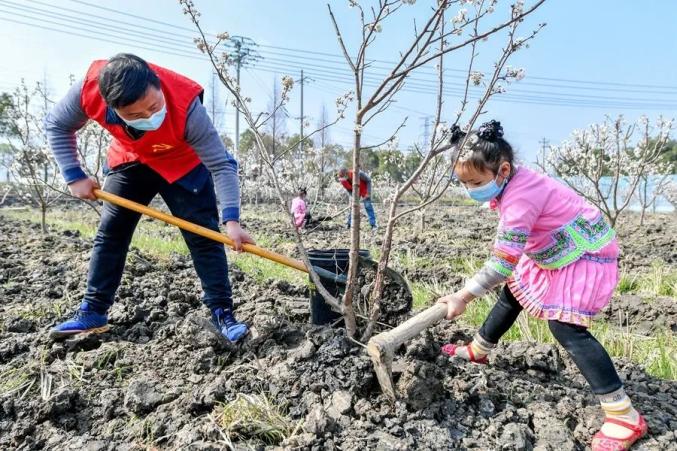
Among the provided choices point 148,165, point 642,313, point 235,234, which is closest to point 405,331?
point 235,234

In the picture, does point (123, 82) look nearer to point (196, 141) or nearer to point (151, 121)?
point (151, 121)

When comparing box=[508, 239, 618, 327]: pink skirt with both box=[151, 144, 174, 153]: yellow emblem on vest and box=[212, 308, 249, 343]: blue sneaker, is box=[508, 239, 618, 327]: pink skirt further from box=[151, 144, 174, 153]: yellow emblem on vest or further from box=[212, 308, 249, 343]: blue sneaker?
box=[151, 144, 174, 153]: yellow emblem on vest

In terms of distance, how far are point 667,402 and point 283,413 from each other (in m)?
1.61

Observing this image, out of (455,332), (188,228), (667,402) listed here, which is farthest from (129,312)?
(667,402)

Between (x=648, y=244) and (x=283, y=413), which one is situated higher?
(x=283, y=413)

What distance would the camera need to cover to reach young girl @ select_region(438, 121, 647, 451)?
71.5 inches

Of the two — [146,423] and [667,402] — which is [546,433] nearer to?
[667,402]

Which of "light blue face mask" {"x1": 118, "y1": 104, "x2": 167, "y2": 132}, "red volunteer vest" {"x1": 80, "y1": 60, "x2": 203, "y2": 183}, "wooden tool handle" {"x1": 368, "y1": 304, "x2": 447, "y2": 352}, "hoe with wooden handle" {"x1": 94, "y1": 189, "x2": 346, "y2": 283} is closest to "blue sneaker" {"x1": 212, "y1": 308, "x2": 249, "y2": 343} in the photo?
"hoe with wooden handle" {"x1": 94, "y1": 189, "x2": 346, "y2": 283}

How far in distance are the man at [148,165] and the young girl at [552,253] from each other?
1138mm

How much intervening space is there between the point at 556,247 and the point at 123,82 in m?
1.91

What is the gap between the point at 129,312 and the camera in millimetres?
2871

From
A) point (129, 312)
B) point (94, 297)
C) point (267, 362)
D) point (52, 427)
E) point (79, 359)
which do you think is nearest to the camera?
point (52, 427)

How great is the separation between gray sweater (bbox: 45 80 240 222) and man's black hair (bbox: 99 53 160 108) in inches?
11.3

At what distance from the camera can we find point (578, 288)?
1.92 m
